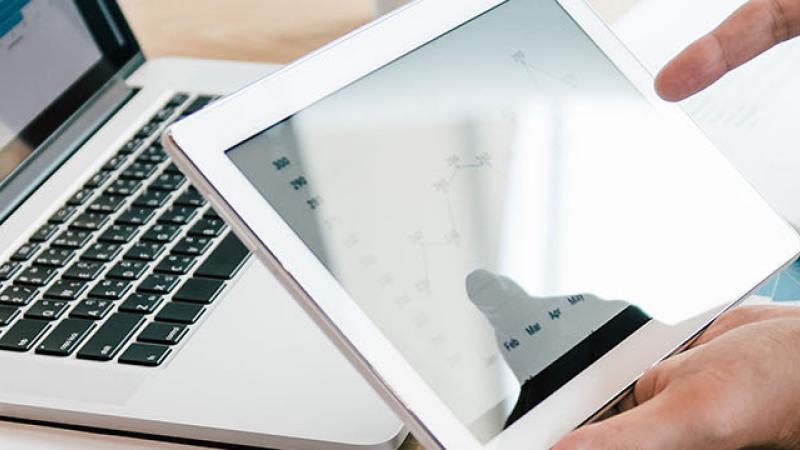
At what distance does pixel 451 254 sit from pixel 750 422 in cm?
13

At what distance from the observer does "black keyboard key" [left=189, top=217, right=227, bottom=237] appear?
1.59 feet

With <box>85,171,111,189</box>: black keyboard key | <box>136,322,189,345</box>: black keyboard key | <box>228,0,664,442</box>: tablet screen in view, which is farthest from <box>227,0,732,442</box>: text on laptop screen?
<box>85,171,111,189</box>: black keyboard key

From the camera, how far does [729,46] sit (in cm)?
44

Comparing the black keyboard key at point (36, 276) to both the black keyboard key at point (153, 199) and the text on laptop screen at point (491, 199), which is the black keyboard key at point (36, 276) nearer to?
the black keyboard key at point (153, 199)

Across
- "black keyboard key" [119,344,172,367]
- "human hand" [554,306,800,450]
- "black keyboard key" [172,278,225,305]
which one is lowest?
"human hand" [554,306,800,450]

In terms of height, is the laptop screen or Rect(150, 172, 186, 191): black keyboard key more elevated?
the laptop screen

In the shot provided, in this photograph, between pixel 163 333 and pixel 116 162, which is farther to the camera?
pixel 116 162

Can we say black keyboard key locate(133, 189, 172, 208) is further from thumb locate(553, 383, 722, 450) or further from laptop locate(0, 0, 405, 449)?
thumb locate(553, 383, 722, 450)

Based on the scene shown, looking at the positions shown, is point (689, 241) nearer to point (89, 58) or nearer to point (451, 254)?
point (451, 254)

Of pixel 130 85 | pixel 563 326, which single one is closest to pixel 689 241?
pixel 563 326

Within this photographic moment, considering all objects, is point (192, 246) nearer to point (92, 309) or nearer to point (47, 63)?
point (92, 309)

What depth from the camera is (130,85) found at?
0.62 m

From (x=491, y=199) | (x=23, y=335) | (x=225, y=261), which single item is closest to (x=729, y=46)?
(x=491, y=199)

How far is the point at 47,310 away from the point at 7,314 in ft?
0.08
